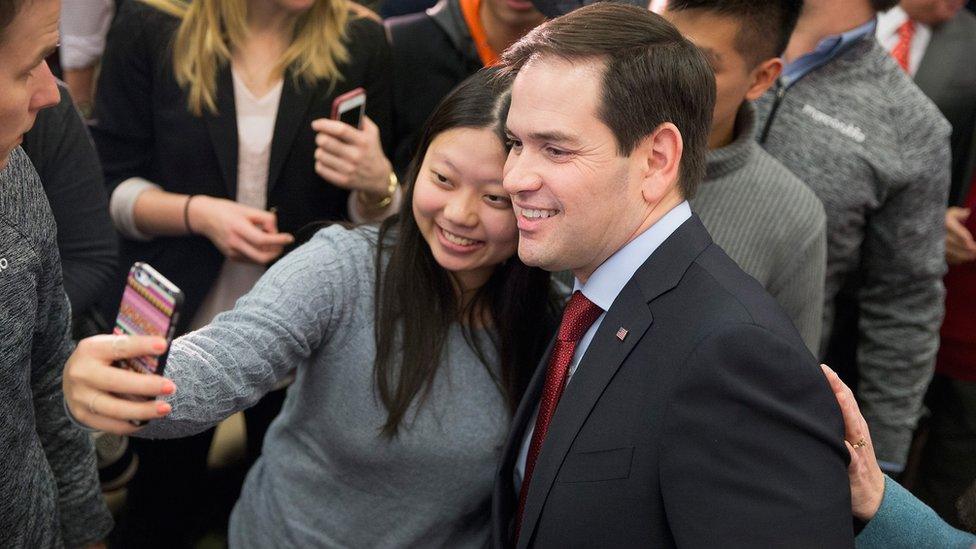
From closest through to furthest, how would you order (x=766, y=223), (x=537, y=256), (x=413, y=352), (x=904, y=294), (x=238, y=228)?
(x=537, y=256), (x=413, y=352), (x=766, y=223), (x=238, y=228), (x=904, y=294)

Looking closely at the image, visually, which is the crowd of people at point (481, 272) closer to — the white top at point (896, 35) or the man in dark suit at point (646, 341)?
the man in dark suit at point (646, 341)

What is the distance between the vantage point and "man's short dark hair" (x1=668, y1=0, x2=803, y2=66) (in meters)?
2.12

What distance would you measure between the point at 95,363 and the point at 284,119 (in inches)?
50.2

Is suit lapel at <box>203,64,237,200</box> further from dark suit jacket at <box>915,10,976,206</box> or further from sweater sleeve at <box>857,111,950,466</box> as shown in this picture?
dark suit jacket at <box>915,10,976,206</box>

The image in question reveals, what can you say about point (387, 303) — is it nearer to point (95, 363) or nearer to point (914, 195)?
point (95, 363)

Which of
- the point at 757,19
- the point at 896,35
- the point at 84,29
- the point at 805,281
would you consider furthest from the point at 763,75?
the point at 84,29

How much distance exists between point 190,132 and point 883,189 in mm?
1651

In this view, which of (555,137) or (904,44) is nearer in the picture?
(555,137)

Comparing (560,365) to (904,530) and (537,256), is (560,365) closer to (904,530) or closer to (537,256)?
(537,256)

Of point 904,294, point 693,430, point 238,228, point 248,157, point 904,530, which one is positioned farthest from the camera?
point 904,294

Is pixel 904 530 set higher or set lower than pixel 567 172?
lower

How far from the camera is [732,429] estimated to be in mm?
1344

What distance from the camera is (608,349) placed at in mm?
1525

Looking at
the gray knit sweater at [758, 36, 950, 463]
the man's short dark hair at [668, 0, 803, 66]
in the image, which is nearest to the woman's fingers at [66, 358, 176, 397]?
the man's short dark hair at [668, 0, 803, 66]
